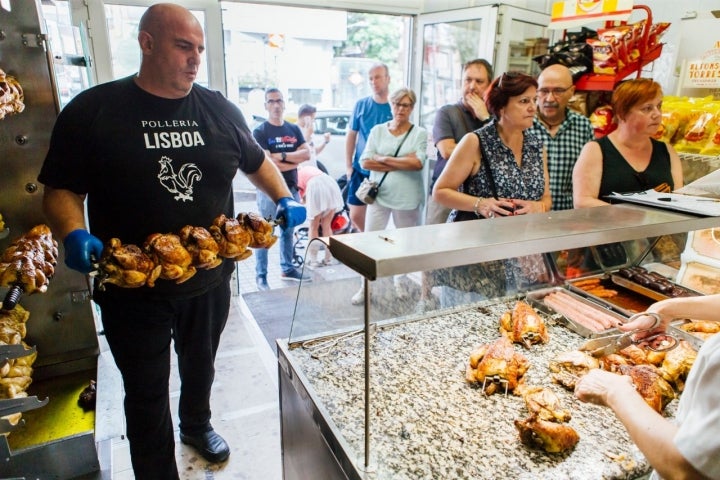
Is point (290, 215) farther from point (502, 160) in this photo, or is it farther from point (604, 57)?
point (604, 57)

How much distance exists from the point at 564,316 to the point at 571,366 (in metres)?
0.36

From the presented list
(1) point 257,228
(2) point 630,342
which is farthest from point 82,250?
(2) point 630,342

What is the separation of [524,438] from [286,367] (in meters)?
0.82

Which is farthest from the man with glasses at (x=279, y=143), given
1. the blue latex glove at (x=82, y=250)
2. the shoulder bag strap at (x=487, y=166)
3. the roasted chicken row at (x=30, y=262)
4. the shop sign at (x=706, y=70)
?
the shop sign at (x=706, y=70)

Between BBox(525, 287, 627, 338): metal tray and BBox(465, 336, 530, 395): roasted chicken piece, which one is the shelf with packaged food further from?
BBox(465, 336, 530, 395): roasted chicken piece

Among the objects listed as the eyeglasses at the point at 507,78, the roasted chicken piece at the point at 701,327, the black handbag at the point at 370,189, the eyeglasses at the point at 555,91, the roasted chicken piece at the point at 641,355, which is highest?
the eyeglasses at the point at 507,78

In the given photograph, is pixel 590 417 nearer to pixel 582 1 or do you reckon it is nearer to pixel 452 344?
pixel 452 344

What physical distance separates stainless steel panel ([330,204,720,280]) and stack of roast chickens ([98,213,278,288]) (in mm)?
873

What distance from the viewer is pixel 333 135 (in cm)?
766

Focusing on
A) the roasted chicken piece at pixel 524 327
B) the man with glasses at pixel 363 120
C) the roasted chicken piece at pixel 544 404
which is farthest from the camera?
the man with glasses at pixel 363 120

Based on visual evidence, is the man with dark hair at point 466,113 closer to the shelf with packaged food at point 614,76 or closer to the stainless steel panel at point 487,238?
the shelf with packaged food at point 614,76

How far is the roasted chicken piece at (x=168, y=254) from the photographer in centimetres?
174

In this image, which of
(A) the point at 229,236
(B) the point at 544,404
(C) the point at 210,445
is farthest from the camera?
(C) the point at 210,445

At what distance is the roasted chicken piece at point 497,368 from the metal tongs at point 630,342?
0.87 feet
